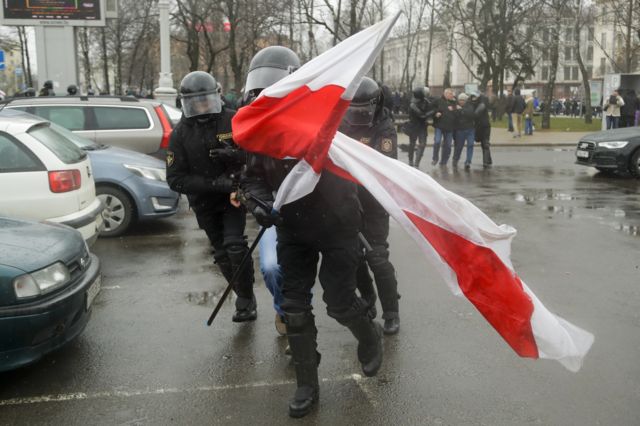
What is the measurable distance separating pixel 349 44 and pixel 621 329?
3098 millimetres

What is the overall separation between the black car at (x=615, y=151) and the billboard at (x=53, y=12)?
16.7 meters

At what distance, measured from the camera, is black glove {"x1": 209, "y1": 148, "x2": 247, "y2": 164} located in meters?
4.63

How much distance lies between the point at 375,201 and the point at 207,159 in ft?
4.00

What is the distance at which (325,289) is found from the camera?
370 cm

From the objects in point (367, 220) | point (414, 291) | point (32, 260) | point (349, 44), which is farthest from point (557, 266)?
point (32, 260)

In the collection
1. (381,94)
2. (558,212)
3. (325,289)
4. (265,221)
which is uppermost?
(381,94)

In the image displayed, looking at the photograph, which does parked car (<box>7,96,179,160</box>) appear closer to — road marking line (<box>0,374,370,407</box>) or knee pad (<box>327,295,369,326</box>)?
road marking line (<box>0,374,370,407</box>)

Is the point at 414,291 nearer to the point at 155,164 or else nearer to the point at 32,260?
the point at 32,260

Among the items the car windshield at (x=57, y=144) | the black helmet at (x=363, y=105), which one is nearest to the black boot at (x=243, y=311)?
the black helmet at (x=363, y=105)

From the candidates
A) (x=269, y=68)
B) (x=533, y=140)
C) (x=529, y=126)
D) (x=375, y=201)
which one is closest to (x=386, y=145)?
(x=375, y=201)

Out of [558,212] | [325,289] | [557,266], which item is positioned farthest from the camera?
[558,212]

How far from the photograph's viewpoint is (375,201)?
4.75 m

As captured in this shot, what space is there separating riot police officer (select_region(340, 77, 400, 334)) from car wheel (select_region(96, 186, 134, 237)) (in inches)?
172

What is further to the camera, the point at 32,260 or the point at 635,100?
the point at 635,100
